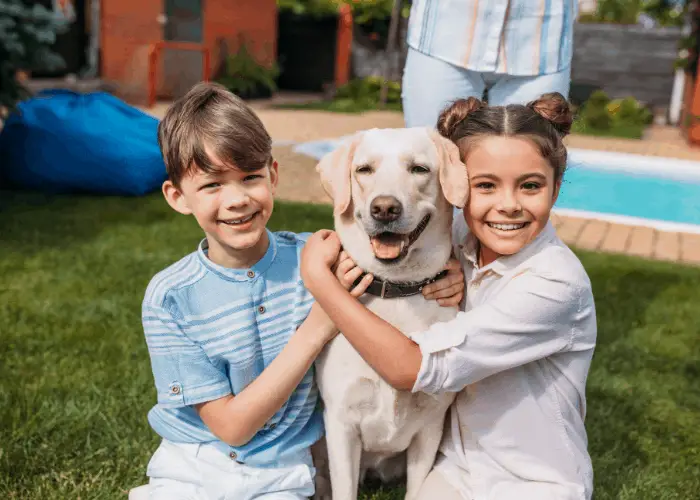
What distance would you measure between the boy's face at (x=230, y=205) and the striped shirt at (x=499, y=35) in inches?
42.8

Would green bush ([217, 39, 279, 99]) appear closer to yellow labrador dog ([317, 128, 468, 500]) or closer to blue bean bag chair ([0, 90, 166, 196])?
blue bean bag chair ([0, 90, 166, 196])

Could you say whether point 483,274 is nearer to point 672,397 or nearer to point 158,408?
point 158,408

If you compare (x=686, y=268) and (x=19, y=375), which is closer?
(x=19, y=375)

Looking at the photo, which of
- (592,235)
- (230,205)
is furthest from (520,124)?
(592,235)

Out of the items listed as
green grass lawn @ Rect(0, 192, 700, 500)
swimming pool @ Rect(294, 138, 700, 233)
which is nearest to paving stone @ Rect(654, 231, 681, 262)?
green grass lawn @ Rect(0, 192, 700, 500)

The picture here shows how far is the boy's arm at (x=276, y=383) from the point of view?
186 centimetres

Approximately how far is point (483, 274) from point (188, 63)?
512 inches

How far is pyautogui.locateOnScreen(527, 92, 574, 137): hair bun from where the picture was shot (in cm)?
193

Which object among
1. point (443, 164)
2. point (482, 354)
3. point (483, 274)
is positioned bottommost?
point (482, 354)

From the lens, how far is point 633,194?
8.71 meters

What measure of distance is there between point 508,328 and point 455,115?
63 centimetres

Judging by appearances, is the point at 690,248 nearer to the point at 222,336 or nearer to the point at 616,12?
the point at 222,336

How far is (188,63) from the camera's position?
45.7 ft

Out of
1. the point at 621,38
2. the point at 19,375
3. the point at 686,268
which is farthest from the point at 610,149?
the point at 19,375
